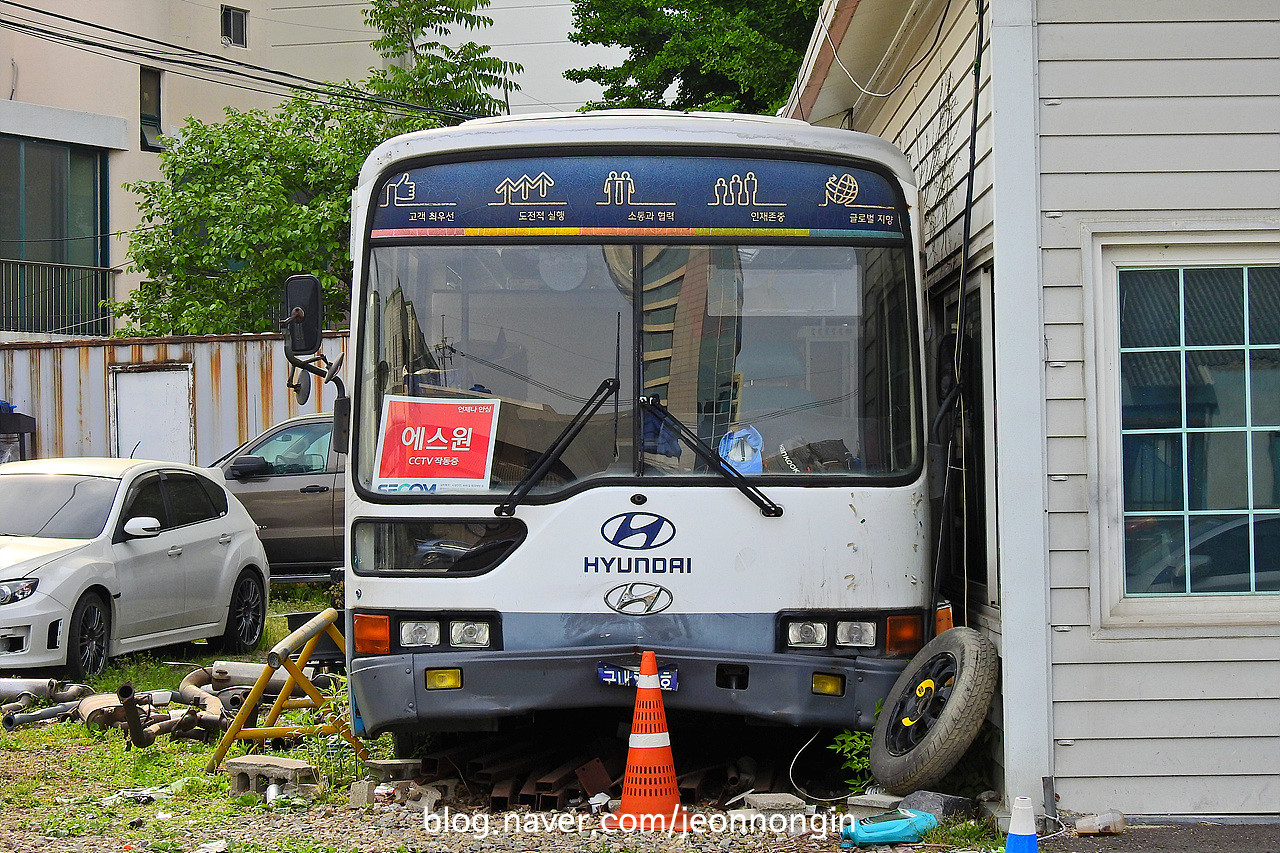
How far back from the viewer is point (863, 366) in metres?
6.13

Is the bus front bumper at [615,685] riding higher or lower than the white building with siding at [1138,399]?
lower

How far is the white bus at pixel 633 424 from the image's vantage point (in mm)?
5941

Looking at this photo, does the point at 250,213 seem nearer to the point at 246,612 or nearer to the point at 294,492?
the point at 294,492

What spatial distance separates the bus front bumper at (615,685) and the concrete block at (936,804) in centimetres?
39

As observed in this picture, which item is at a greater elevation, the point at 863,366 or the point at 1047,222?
the point at 1047,222

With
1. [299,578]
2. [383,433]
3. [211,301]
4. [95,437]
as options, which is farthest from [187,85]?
[383,433]

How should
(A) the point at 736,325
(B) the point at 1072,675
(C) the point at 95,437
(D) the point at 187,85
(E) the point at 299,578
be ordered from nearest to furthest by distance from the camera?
(B) the point at 1072,675
(A) the point at 736,325
(E) the point at 299,578
(C) the point at 95,437
(D) the point at 187,85

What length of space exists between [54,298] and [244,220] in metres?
6.03

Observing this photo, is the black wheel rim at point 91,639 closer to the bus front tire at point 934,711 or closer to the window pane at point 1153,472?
the bus front tire at point 934,711

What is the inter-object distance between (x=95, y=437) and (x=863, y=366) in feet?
47.4

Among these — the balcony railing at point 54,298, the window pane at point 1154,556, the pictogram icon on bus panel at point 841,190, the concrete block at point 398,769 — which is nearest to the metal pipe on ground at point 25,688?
the concrete block at point 398,769

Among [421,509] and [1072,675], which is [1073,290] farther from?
[421,509]

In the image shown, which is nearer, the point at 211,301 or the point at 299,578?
the point at 299,578

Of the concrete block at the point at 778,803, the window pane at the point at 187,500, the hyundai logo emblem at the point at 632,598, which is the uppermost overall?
the window pane at the point at 187,500
